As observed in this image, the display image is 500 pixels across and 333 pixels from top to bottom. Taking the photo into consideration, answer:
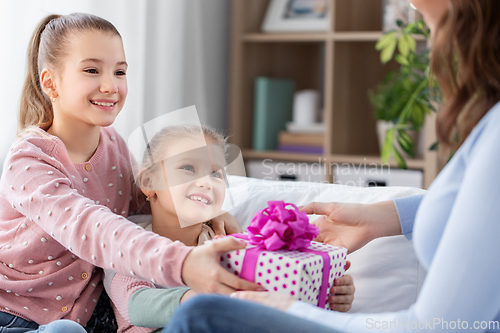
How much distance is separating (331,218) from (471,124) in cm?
39

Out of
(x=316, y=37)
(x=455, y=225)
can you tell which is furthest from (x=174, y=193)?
(x=316, y=37)

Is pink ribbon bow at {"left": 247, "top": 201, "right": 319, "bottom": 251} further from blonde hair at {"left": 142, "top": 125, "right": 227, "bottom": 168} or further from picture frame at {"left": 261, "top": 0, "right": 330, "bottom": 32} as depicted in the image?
picture frame at {"left": 261, "top": 0, "right": 330, "bottom": 32}

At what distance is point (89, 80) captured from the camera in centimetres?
102

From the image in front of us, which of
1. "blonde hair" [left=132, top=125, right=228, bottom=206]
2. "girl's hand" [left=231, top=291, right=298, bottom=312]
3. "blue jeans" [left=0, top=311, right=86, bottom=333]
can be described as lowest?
"blue jeans" [left=0, top=311, right=86, bottom=333]

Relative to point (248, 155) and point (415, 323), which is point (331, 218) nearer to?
point (415, 323)

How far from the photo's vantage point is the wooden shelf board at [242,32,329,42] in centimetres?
243

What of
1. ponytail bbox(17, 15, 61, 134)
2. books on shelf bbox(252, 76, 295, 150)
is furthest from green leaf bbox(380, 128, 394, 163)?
ponytail bbox(17, 15, 61, 134)

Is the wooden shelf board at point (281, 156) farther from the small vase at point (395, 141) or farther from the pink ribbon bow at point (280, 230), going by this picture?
the pink ribbon bow at point (280, 230)

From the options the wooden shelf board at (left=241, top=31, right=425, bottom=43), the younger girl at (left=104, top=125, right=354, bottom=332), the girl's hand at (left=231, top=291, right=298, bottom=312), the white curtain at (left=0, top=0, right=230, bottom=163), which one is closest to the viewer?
the girl's hand at (left=231, top=291, right=298, bottom=312)

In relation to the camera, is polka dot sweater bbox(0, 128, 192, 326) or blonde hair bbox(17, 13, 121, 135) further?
blonde hair bbox(17, 13, 121, 135)

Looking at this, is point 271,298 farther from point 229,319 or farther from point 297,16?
point 297,16

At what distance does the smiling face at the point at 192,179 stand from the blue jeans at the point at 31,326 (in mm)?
285

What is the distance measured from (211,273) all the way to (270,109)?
1.93 meters

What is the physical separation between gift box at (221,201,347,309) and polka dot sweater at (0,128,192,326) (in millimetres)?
137
